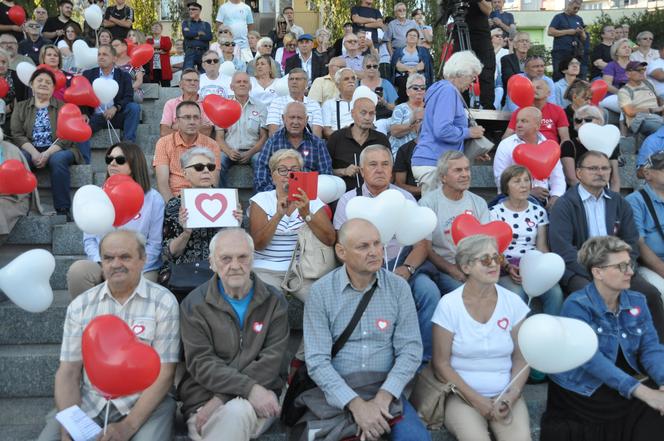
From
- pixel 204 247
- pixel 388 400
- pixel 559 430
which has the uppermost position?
pixel 204 247

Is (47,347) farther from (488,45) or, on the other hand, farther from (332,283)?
(488,45)

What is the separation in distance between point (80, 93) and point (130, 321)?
381cm

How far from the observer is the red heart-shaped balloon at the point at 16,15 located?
10320 mm

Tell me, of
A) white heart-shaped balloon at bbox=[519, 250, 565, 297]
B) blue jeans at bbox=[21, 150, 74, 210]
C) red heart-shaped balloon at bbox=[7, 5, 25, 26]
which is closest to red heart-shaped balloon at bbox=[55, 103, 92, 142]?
blue jeans at bbox=[21, 150, 74, 210]

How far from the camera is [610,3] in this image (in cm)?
4581

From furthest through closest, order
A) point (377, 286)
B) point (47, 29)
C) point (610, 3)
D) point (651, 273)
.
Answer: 1. point (610, 3)
2. point (47, 29)
3. point (651, 273)
4. point (377, 286)

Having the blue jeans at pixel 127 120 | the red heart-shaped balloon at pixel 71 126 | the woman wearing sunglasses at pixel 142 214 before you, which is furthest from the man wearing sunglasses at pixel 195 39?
the woman wearing sunglasses at pixel 142 214

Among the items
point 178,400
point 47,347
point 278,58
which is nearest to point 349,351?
point 178,400

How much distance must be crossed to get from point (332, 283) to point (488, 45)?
470 centimetres

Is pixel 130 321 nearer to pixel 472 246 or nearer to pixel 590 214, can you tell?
pixel 472 246

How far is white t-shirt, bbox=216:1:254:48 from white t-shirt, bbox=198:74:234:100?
3.18 meters

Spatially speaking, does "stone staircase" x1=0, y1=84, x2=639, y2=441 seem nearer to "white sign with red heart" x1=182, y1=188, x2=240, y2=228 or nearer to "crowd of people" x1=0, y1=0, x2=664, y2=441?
"crowd of people" x1=0, y1=0, x2=664, y2=441

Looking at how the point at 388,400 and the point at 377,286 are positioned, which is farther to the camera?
the point at 377,286

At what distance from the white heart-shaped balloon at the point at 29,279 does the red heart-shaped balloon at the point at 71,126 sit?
7.58ft
